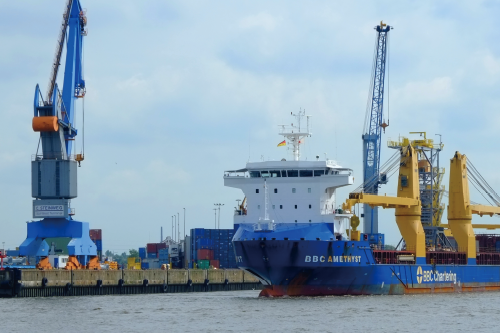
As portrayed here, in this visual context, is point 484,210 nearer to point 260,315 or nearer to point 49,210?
point 260,315

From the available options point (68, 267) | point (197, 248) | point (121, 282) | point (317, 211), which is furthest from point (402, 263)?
point (197, 248)

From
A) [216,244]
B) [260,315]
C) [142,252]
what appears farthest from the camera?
[142,252]

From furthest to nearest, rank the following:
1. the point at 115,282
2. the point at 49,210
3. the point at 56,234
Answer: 1. the point at 56,234
2. the point at 49,210
3. the point at 115,282

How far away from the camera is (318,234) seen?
56.1m

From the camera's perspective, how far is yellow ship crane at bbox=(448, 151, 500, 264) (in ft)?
227

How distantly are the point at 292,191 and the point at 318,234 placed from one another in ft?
9.68

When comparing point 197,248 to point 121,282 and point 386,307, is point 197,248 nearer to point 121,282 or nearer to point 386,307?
point 121,282

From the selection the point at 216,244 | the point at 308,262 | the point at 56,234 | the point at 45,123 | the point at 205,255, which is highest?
the point at 45,123

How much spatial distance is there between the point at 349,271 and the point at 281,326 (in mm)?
14258

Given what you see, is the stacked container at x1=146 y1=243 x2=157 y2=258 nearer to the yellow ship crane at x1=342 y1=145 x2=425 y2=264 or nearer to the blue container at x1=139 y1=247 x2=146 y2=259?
the blue container at x1=139 y1=247 x2=146 y2=259

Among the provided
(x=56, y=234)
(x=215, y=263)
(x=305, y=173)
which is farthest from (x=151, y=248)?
(x=305, y=173)

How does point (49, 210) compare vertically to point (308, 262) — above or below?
above

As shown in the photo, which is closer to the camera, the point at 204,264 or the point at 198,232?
the point at 204,264

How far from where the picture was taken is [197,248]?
103625mm
